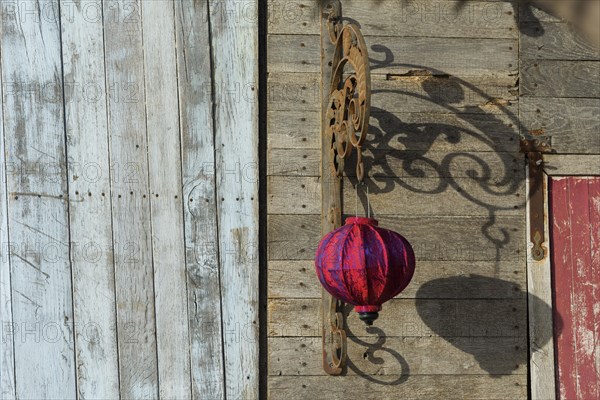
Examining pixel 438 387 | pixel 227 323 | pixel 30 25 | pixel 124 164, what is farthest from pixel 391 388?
pixel 30 25

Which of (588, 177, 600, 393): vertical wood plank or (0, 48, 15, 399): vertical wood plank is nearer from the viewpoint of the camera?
(0, 48, 15, 399): vertical wood plank

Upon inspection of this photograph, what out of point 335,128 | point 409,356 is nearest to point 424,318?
point 409,356

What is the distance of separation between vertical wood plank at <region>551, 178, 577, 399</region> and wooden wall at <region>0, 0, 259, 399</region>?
1.24 meters

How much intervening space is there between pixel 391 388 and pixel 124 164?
4.63 feet

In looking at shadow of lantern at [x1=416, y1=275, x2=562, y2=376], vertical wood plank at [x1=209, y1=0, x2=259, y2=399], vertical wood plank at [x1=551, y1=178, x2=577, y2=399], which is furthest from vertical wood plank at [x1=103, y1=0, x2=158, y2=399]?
vertical wood plank at [x1=551, y1=178, x2=577, y2=399]

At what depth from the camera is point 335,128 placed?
373 cm

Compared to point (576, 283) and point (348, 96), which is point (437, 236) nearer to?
point (576, 283)

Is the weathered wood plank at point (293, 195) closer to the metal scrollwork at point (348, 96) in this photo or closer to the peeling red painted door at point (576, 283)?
the metal scrollwork at point (348, 96)

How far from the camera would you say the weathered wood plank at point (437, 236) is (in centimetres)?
390

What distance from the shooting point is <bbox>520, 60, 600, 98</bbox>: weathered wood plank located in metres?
4.02

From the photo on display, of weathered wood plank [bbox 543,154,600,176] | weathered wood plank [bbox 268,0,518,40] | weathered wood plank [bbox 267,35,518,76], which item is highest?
weathered wood plank [bbox 268,0,518,40]

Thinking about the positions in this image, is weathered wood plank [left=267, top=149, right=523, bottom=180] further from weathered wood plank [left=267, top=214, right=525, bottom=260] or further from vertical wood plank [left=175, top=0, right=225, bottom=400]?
vertical wood plank [left=175, top=0, right=225, bottom=400]

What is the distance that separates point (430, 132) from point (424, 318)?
77 cm

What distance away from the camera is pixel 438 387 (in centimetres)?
391
